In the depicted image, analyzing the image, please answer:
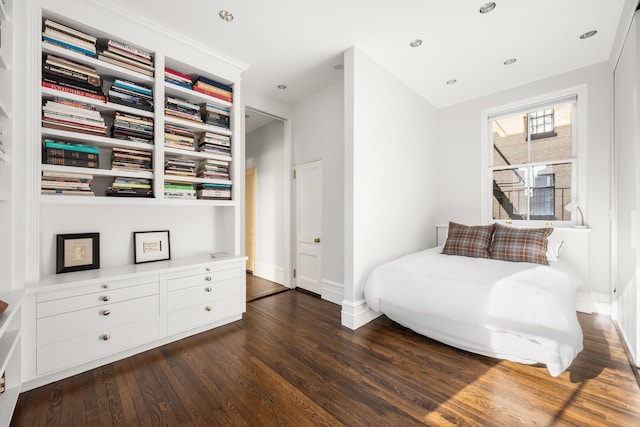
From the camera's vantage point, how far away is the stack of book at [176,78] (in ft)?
8.32

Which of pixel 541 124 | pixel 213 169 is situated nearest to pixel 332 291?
pixel 213 169

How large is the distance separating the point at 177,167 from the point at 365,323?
8.12 feet

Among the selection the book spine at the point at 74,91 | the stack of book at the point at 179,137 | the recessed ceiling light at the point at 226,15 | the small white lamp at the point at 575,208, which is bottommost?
the small white lamp at the point at 575,208

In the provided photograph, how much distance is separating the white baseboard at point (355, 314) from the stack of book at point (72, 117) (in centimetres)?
267

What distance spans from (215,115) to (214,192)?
0.82 metres

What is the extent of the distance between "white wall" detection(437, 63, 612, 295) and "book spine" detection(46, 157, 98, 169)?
14.5ft

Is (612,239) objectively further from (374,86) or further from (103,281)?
(103,281)

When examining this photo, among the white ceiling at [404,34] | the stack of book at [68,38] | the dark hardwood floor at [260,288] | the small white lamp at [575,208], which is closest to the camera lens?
the stack of book at [68,38]

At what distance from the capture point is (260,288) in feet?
13.5

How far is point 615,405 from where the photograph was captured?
162 centimetres

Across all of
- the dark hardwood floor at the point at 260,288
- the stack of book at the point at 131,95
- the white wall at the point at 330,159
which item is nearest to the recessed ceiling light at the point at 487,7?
the white wall at the point at 330,159

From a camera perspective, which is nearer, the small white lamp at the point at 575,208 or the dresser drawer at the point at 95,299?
the dresser drawer at the point at 95,299

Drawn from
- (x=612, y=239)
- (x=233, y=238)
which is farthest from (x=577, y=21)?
(x=233, y=238)

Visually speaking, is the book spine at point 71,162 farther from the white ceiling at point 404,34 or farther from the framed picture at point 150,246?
the white ceiling at point 404,34
